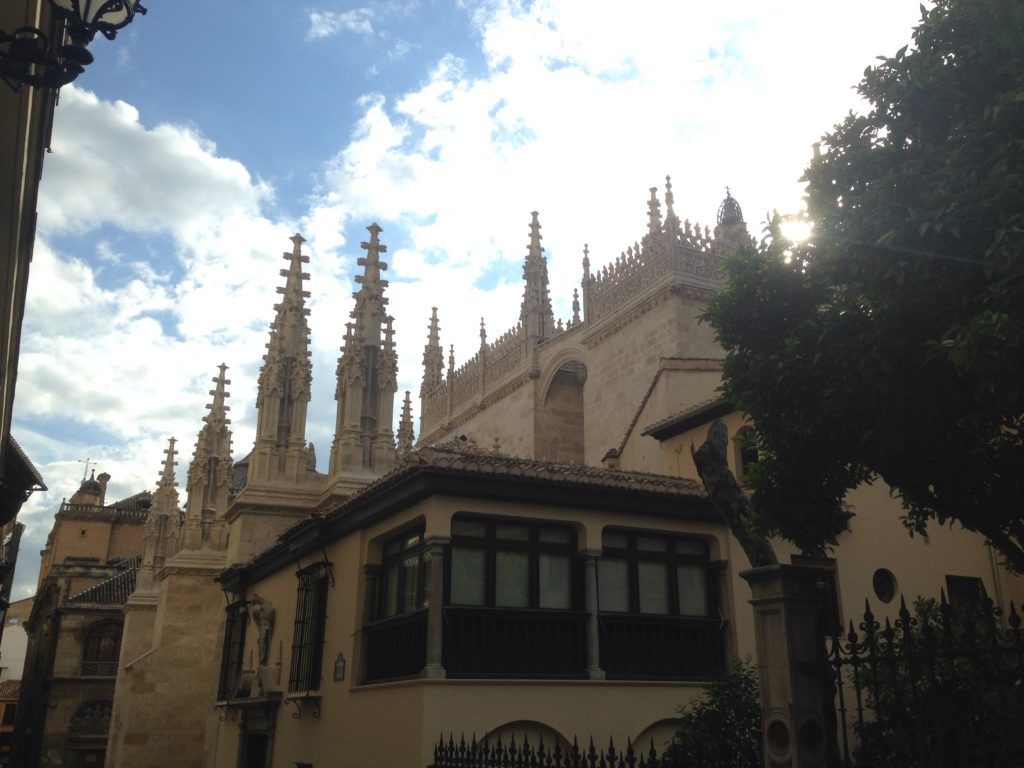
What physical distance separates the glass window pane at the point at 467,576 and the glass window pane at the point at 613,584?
76.6 inches

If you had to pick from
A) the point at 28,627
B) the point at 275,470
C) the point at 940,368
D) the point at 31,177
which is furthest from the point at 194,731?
the point at 28,627

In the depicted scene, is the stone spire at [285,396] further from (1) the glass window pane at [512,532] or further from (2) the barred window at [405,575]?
(1) the glass window pane at [512,532]

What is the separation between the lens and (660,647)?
14008 millimetres

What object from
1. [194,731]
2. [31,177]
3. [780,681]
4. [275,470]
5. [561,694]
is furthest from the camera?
[194,731]

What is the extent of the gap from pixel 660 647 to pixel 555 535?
237cm

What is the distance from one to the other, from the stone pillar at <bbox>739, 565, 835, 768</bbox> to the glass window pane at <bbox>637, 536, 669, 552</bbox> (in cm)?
744

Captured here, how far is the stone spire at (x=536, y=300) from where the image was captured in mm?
31953

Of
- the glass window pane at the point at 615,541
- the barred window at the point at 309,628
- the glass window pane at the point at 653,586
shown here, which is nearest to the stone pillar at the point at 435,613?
the glass window pane at the point at 615,541

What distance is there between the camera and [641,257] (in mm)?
25797

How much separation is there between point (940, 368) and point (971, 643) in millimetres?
4167

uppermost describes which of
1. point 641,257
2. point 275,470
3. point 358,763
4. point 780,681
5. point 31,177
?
point 641,257

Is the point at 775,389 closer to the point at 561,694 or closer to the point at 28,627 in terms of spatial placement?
the point at 561,694

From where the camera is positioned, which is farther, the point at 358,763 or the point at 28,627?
the point at 28,627

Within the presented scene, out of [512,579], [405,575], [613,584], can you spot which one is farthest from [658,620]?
[405,575]
